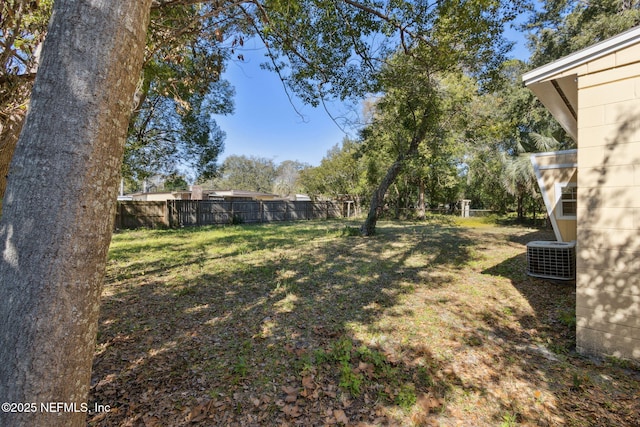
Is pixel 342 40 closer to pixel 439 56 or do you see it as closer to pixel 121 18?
pixel 439 56

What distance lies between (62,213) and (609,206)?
4096mm

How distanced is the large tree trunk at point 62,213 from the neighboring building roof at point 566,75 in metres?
3.92

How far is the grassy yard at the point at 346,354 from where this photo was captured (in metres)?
2.06

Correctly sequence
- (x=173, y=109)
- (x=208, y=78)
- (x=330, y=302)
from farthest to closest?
(x=173, y=109) < (x=208, y=78) < (x=330, y=302)

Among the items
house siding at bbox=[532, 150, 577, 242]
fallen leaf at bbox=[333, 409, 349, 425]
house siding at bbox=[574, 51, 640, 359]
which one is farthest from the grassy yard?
house siding at bbox=[532, 150, 577, 242]

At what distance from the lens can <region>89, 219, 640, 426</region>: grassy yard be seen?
6.75 ft

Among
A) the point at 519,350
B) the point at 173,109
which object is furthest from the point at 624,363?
the point at 173,109

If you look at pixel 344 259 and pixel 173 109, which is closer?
pixel 344 259

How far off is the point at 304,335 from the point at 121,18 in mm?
2959

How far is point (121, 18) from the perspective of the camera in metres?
1.15

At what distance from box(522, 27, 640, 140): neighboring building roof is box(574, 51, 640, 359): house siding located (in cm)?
7

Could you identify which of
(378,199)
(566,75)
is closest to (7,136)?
(566,75)

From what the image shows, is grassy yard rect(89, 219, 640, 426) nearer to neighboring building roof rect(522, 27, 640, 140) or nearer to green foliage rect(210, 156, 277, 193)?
neighboring building roof rect(522, 27, 640, 140)

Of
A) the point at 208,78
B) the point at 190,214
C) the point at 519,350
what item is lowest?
the point at 519,350
